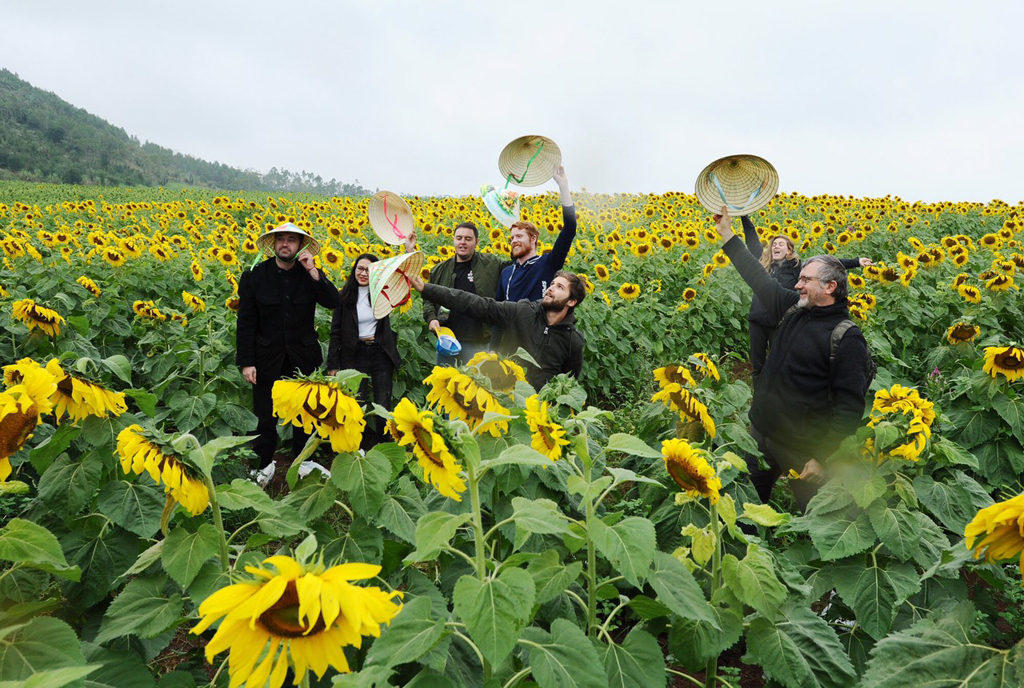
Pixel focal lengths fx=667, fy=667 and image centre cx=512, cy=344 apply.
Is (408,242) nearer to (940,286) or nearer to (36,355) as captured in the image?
(36,355)

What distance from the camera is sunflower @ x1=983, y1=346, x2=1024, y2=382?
3814 millimetres

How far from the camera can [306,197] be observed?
25219 mm

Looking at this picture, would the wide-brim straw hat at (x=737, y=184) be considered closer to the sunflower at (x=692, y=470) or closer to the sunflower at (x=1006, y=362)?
the sunflower at (x=1006, y=362)

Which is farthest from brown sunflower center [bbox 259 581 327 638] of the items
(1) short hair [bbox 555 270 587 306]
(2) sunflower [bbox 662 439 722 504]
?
(1) short hair [bbox 555 270 587 306]

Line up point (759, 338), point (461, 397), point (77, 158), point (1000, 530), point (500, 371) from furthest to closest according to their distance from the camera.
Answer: point (77, 158), point (759, 338), point (500, 371), point (461, 397), point (1000, 530)

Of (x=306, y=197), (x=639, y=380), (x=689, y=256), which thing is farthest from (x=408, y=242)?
(x=306, y=197)

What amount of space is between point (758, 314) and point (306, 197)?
22.3 meters

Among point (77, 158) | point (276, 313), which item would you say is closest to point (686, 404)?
point (276, 313)

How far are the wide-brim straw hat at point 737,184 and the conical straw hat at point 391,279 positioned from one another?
197 cm

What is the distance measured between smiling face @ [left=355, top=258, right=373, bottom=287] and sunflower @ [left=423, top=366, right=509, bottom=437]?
115 inches

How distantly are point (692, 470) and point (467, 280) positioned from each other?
3826mm

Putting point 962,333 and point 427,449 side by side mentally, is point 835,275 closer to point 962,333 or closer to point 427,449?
point 427,449

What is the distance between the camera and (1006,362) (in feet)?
12.7

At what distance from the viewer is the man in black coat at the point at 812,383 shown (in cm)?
338
